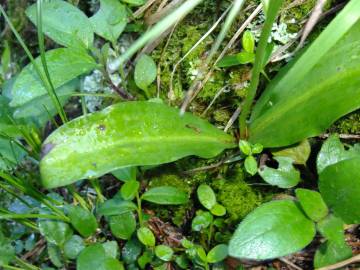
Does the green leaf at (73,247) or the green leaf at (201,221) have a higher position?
the green leaf at (201,221)

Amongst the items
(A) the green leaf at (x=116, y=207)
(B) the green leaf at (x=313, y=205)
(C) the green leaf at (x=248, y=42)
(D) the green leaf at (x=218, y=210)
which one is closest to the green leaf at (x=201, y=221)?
(D) the green leaf at (x=218, y=210)

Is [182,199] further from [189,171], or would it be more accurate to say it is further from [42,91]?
[42,91]

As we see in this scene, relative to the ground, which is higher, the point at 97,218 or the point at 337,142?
the point at 337,142

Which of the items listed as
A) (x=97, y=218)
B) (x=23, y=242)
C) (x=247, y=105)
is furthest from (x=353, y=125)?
(x=23, y=242)

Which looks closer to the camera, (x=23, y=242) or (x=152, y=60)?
(x=152, y=60)

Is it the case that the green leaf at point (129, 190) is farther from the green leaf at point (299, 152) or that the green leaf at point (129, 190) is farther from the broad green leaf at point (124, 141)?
the green leaf at point (299, 152)

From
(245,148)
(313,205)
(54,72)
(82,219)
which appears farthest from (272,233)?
(54,72)


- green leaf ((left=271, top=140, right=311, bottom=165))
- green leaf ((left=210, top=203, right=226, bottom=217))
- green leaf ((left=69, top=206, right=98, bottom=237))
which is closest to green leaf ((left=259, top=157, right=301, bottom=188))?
green leaf ((left=271, top=140, right=311, bottom=165))
